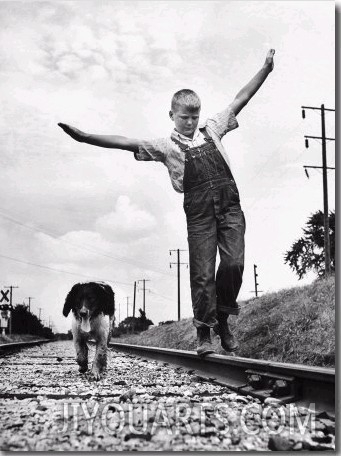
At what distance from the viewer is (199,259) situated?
414cm

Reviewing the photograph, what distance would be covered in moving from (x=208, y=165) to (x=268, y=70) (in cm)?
77

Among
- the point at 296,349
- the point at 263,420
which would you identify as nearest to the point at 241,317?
the point at 296,349

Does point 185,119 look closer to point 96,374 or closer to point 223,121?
point 223,121

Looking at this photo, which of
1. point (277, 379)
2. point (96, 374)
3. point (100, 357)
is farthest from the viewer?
point (100, 357)

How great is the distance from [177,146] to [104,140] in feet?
1.85

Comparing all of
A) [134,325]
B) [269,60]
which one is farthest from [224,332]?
[134,325]

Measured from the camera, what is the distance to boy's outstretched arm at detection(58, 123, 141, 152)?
364 centimetres

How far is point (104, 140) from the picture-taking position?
3756mm

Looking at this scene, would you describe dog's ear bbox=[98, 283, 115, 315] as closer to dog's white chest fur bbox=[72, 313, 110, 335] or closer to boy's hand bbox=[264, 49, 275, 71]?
dog's white chest fur bbox=[72, 313, 110, 335]

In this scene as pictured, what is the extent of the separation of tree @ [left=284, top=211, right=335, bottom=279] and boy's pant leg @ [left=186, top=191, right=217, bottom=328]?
1524 centimetres

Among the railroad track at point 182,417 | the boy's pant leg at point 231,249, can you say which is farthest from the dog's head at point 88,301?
the boy's pant leg at point 231,249

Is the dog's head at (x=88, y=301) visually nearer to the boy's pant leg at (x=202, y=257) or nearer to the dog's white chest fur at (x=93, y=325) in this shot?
the dog's white chest fur at (x=93, y=325)

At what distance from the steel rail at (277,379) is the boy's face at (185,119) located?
1.66 metres

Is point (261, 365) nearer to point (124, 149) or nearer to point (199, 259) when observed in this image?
point (199, 259)
